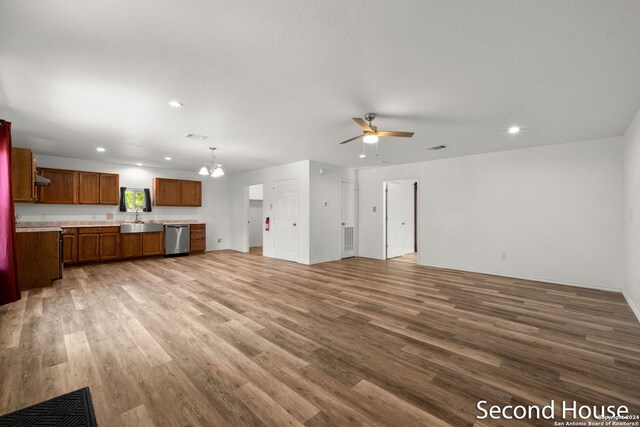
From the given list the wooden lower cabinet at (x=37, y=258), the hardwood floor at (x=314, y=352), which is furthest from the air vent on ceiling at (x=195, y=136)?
the wooden lower cabinet at (x=37, y=258)

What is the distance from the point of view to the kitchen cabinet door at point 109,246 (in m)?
6.56

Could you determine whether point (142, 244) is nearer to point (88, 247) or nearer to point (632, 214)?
point (88, 247)

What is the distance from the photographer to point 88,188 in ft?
22.0

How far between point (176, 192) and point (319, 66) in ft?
23.7

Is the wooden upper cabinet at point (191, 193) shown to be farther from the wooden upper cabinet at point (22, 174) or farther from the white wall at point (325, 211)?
the white wall at point (325, 211)

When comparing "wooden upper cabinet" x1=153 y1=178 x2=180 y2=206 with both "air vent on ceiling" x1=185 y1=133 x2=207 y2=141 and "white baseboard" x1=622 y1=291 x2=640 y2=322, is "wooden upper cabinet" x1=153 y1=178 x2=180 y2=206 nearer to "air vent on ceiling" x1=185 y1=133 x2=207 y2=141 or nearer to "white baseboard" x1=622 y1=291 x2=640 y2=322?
"air vent on ceiling" x1=185 y1=133 x2=207 y2=141

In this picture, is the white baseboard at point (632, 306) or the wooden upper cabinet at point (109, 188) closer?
the white baseboard at point (632, 306)

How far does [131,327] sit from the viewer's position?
9.49 ft

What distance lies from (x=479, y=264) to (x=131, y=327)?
619 centimetres

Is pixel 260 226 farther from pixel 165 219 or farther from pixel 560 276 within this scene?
pixel 560 276

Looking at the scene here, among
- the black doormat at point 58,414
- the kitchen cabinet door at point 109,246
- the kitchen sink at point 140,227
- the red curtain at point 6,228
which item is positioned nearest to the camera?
the black doormat at point 58,414

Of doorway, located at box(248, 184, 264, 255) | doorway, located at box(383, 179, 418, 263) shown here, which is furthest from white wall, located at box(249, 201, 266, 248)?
doorway, located at box(383, 179, 418, 263)

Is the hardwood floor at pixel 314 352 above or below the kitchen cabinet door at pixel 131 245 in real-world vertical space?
below

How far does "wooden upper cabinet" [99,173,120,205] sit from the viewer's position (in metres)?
6.90
